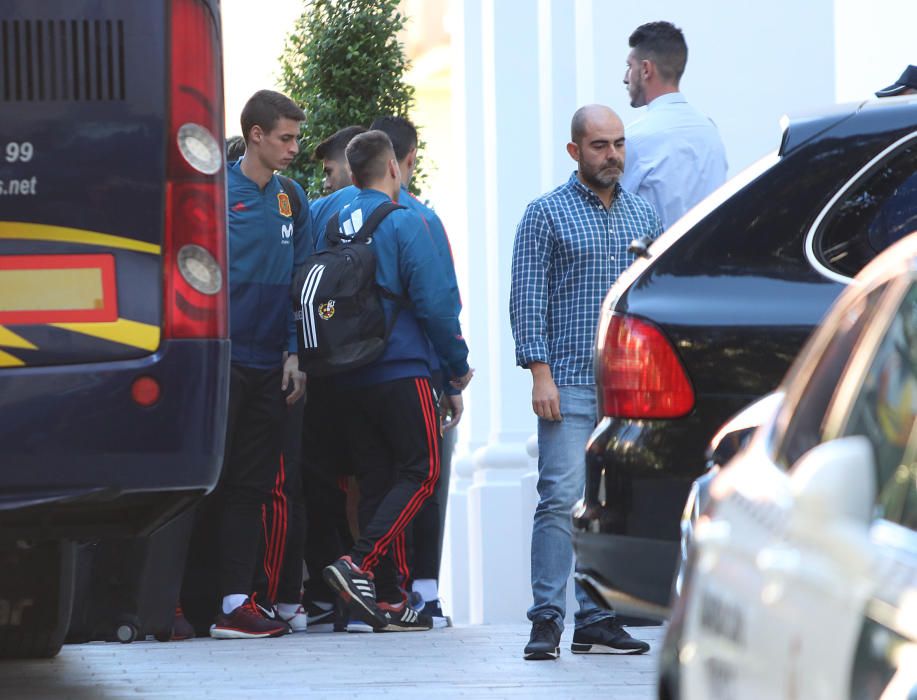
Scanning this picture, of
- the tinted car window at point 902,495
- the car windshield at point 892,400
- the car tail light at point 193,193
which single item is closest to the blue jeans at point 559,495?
the car tail light at point 193,193

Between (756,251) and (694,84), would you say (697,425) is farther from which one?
(694,84)

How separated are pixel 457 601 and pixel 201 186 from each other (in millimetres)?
7353

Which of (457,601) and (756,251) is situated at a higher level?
(756,251)

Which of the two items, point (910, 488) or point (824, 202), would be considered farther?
point (824, 202)

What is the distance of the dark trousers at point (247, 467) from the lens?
8.24 m

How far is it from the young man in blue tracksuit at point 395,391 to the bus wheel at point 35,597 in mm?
1416

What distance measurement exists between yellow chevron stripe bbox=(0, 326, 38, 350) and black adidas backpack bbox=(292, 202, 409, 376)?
323 cm

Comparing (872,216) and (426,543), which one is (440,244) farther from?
(872,216)

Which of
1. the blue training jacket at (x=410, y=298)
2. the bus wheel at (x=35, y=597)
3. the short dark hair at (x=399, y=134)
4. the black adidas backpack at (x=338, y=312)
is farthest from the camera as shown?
the short dark hair at (x=399, y=134)

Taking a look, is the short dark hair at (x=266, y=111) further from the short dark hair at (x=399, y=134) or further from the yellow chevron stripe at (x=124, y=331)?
the yellow chevron stripe at (x=124, y=331)

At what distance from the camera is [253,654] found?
747cm

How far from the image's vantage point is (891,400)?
303cm

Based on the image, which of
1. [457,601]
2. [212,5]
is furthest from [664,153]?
[457,601]

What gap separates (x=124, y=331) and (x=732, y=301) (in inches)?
58.8
